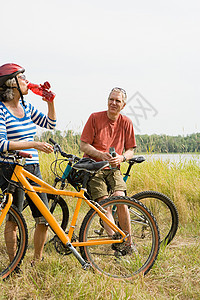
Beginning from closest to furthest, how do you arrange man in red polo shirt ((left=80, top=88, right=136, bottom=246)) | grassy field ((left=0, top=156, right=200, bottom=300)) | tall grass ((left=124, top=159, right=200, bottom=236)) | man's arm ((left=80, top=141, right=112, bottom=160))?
grassy field ((left=0, top=156, right=200, bottom=300)) < man's arm ((left=80, top=141, right=112, bottom=160)) < man in red polo shirt ((left=80, top=88, right=136, bottom=246)) < tall grass ((left=124, top=159, right=200, bottom=236))

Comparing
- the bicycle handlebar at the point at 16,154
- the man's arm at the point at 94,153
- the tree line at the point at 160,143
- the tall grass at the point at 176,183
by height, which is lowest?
the tall grass at the point at 176,183

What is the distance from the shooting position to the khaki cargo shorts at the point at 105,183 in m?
3.43

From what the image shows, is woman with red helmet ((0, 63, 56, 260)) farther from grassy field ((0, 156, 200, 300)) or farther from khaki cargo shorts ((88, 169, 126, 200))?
khaki cargo shorts ((88, 169, 126, 200))

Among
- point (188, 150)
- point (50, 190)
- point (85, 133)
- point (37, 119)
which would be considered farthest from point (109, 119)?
point (188, 150)

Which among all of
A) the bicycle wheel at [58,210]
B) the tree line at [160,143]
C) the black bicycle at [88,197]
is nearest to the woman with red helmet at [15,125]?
the black bicycle at [88,197]

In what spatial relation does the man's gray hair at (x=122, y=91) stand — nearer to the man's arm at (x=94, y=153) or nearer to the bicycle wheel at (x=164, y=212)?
the man's arm at (x=94, y=153)

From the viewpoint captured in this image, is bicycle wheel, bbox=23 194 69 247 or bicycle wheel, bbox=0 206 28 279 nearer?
bicycle wheel, bbox=0 206 28 279

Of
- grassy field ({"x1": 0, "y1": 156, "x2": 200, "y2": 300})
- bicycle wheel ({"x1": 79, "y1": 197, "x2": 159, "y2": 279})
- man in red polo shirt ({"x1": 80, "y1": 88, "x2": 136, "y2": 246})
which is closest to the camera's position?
grassy field ({"x1": 0, "y1": 156, "x2": 200, "y2": 300})

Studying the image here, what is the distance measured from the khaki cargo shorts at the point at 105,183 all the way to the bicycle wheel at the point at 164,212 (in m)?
0.32

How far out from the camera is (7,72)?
2889mm

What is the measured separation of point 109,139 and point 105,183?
0.43 meters

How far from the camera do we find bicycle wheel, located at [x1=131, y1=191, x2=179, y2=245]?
3.80 meters

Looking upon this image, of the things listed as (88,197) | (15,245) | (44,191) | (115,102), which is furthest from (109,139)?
(15,245)

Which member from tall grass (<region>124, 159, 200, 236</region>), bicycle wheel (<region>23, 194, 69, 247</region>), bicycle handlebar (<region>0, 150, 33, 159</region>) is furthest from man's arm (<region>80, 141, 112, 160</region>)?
tall grass (<region>124, 159, 200, 236</region>)
